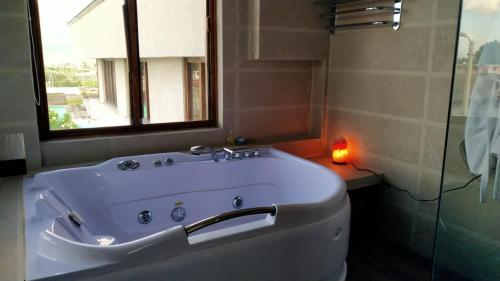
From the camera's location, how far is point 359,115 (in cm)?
280

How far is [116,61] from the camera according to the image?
2.55 m

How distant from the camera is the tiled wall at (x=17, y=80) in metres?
2.04

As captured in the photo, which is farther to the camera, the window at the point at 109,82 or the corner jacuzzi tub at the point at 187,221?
the window at the point at 109,82

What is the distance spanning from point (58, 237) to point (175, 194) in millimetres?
1086

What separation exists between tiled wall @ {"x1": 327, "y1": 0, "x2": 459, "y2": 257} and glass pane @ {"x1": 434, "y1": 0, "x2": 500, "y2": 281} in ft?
1.28

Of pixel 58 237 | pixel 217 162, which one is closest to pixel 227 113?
pixel 217 162

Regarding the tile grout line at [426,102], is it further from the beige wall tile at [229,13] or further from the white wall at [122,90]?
the white wall at [122,90]

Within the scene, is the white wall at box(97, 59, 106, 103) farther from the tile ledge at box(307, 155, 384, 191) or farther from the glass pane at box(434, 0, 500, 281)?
the glass pane at box(434, 0, 500, 281)

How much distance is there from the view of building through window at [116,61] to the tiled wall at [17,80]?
6.3 inches

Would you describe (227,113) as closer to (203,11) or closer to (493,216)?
(203,11)

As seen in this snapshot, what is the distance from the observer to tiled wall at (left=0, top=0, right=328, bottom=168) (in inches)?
82.1

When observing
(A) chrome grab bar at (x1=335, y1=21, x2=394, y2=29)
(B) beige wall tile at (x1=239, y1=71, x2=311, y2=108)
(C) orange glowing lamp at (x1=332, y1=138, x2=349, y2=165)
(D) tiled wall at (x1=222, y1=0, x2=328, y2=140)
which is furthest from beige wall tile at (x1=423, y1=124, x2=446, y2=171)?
(B) beige wall tile at (x1=239, y1=71, x2=311, y2=108)

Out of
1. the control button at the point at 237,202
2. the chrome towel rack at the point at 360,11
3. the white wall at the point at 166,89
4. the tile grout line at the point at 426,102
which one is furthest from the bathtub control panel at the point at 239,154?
the chrome towel rack at the point at 360,11

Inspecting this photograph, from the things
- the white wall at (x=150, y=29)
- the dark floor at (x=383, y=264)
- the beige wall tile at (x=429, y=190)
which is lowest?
the dark floor at (x=383, y=264)
